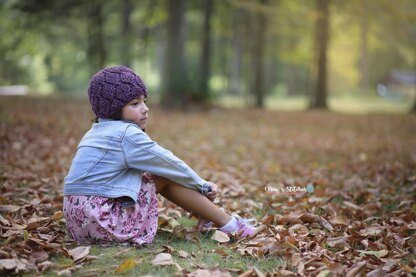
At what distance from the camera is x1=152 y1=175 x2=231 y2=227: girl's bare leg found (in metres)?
3.38

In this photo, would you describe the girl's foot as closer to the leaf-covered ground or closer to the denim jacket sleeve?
the leaf-covered ground

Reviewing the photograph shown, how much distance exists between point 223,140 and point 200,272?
7.14 metres

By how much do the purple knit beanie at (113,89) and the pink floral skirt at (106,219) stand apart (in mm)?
595

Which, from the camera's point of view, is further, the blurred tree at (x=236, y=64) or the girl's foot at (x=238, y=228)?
the blurred tree at (x=236, y=64)

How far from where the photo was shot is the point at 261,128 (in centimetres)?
1237

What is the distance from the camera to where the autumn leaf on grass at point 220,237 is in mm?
3401

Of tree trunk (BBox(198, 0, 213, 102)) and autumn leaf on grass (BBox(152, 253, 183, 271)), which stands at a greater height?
tree trunk (BBox(198, 0, 213, 102))

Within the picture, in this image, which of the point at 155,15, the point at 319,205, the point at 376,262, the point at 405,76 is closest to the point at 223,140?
the point at 319,205

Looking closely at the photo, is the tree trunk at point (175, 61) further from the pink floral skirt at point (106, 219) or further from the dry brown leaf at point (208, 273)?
the dry brown leaf at point (208, 273)

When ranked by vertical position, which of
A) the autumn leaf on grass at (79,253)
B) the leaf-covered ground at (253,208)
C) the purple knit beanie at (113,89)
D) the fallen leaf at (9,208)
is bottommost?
the leaf-covered ground at (253,208)

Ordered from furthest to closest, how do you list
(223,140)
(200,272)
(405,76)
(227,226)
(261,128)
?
(405,76) → (261,128) → (223,140) → (227,226) → (200,272)

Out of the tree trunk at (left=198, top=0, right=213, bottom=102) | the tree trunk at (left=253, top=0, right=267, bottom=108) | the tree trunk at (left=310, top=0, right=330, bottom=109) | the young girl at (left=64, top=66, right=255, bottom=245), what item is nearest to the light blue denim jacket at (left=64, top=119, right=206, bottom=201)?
the young girl at (left=64, top=66, right=255, bottom=245)

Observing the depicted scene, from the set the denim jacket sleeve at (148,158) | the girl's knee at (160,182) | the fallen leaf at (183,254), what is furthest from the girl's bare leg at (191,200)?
the fallen leaf at (183,254)

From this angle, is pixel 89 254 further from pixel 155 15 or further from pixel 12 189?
pixel 155 15
